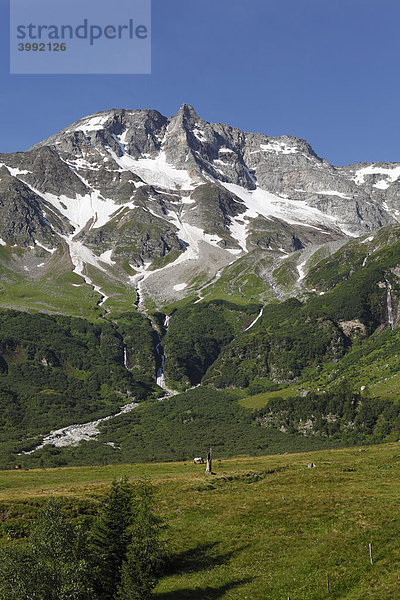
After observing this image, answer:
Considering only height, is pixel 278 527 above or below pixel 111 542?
below

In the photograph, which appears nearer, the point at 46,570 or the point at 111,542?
the point at 46,570

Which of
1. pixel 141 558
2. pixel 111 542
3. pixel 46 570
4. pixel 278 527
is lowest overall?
pixel 278 527

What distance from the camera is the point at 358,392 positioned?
155 meters

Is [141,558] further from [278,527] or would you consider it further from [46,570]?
[278,527]

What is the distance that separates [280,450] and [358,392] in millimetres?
45463

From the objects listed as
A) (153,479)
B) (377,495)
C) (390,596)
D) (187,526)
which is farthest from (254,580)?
(153,479)

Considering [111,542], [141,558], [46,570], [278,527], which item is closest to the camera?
[46,570]

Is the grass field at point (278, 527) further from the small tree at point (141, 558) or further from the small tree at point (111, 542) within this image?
the small tree at point (111, 542)

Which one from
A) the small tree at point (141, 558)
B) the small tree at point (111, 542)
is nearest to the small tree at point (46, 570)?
the small tree at point (111, 542)

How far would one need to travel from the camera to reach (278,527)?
46.9 m

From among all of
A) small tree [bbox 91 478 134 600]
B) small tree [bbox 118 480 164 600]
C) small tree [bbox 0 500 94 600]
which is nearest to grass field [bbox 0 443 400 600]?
small tree [bbox 118 480 164 600]

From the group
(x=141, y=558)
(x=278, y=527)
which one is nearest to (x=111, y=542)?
(x=141, y=558)

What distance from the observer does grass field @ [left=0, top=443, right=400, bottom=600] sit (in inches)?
1378

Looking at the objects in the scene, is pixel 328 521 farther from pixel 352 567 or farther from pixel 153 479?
pixel 153 479
